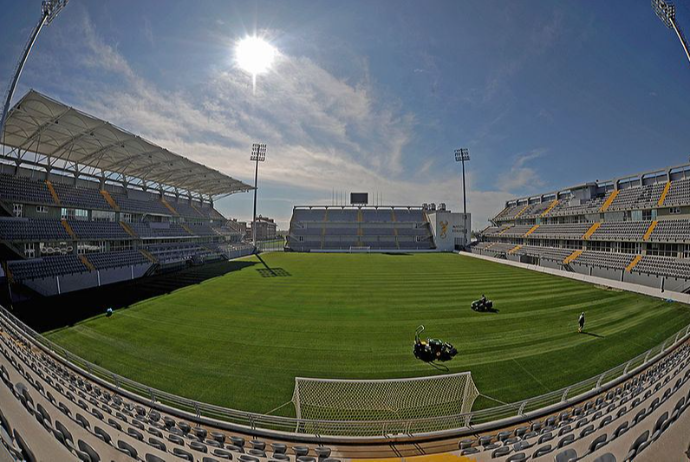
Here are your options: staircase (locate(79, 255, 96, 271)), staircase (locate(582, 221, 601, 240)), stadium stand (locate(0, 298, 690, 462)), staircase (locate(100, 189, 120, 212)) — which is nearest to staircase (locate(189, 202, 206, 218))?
staircase (locate(100, 189, 120, 212))

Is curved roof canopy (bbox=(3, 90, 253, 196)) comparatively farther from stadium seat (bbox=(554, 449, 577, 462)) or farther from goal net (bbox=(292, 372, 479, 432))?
stadium seat (bbox=(554, 449, 577, 462))

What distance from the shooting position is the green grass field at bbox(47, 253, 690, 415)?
857cm

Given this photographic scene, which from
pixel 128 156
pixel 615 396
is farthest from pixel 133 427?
pixel 128 156

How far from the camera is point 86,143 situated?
939 inches

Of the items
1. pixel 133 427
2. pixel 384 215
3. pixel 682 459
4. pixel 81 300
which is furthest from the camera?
pixel 384 215

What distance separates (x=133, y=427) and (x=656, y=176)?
4597 centimetres

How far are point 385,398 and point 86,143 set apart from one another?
32866 millimetres

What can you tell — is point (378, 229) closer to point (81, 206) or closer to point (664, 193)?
point (664, 193)

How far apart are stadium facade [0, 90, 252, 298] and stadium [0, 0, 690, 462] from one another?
19cm

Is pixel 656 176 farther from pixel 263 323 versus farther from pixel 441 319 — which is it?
pixel 263 323

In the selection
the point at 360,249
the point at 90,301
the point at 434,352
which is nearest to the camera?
the point at 434,352

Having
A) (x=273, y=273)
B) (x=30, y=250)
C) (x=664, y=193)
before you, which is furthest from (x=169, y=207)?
(x=664, y=193)

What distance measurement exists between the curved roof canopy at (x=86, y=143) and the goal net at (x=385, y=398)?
80.7ft

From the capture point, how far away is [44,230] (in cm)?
2145
